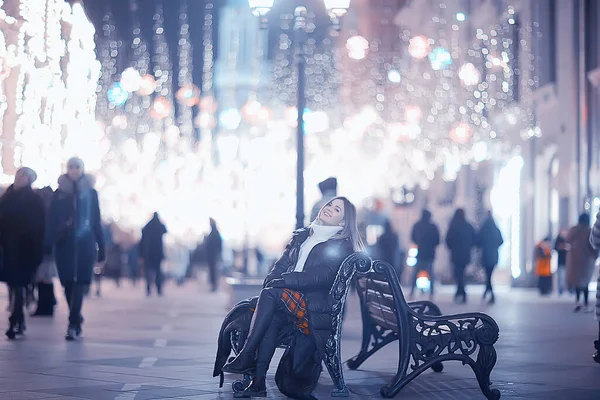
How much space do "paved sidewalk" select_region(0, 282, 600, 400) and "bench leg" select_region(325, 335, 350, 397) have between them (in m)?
0.13

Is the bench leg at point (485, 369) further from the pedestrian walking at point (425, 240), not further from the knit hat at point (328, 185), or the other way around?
the pedestrian walking at point (425, 240)

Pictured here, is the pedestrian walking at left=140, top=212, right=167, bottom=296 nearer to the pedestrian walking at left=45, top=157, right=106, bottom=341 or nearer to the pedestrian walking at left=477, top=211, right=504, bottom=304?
the pedestrian walking at left=477, top=211, right=504, bottom=304

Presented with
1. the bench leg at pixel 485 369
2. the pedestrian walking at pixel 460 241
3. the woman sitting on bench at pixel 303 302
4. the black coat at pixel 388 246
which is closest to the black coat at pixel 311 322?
the woman sitting on bench at pixel 303 302

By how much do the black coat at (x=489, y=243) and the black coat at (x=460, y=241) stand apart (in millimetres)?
229

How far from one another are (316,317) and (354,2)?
70.9m

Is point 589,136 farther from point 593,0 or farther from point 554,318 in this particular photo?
point 554,318

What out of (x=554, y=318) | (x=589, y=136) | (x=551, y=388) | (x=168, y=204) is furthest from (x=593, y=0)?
(x=168, y=204)

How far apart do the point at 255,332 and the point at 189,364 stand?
104 inches

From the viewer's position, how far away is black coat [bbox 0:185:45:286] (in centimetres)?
1537

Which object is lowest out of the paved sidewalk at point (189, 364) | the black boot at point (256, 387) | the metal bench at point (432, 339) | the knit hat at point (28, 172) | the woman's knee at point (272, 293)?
the paved sidewalk at point (189, 364)

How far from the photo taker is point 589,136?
117 feet

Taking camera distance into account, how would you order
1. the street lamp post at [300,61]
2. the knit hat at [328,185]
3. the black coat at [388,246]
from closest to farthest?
the knit hat at [328,185] → the street lamp post at [300,61] → the black coat at [388,246]

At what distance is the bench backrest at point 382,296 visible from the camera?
1017 centimetres

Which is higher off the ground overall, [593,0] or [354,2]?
[354,2]
